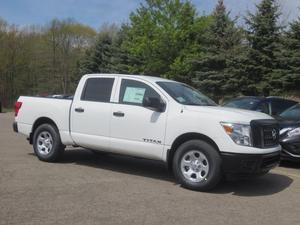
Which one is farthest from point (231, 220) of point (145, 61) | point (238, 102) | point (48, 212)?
point (145, 61)

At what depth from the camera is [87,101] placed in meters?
9.04

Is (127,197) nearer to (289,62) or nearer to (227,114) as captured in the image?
(227,114)

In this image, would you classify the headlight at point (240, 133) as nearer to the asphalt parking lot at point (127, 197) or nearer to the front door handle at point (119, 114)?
the asphalt parking lot at point (127, 197)

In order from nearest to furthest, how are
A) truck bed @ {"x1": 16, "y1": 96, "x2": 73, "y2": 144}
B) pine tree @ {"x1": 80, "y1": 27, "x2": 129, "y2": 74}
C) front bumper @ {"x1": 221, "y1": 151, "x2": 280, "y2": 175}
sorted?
front bumper @ {"x1": 221, "y1": 151, "x2": 280, "y2": 175} < truck bed @ {"x1": 16, "y1": 96, "x2": 73, "y2": 144} < pine tree @ {"x1": 80, "y1": 27, "x2": 129, "y2": 74}

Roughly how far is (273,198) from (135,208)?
2313 millimetres

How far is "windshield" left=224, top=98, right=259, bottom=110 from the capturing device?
42.3 ft

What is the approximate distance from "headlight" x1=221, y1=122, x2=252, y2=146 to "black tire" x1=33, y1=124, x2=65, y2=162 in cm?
382

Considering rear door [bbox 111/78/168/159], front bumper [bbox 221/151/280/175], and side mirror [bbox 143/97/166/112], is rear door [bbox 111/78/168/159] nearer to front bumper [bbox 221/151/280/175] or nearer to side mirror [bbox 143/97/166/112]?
side mirror [bbox 143/97/166/112]

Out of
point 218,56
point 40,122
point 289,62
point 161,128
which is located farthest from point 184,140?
point 218,56

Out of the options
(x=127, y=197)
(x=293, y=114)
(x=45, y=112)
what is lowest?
(x=127, y=197)

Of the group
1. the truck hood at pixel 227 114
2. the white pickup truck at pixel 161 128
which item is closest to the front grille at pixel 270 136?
the white pickup truck at pixel 161 128

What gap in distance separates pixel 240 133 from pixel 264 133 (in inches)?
20.1

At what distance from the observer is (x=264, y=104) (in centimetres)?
1293

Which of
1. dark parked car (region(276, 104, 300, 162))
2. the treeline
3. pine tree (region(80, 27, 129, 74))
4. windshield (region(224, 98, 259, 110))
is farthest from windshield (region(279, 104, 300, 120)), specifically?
pine tree (region(80, 27, 129, 74))
